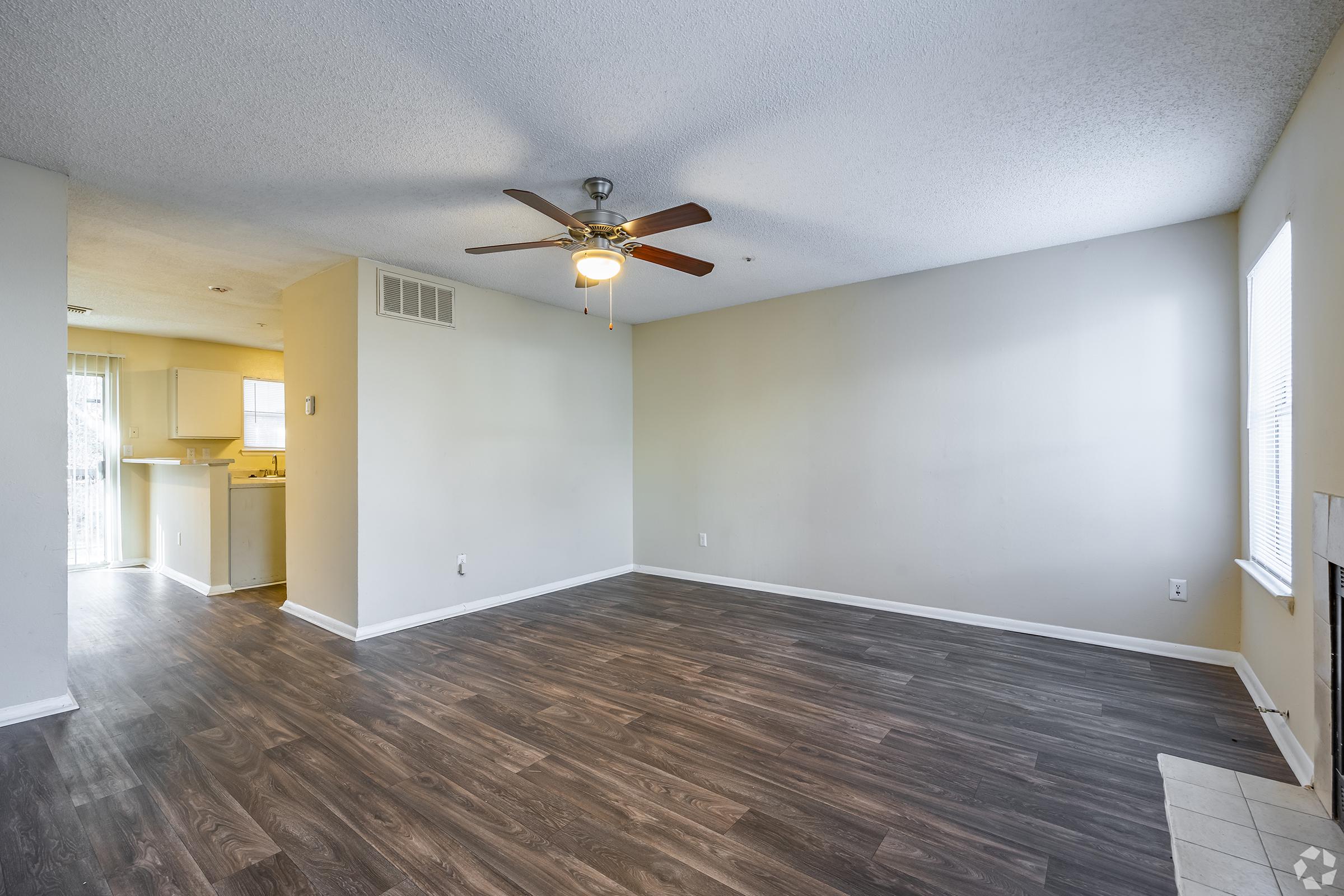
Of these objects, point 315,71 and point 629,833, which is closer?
point 629,833

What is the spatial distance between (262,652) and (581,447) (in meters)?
3.04

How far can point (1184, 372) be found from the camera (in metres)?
3.62

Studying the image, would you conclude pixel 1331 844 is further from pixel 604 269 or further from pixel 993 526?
pixel 604 269

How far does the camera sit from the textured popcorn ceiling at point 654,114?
1913 mm

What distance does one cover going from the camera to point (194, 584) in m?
5.67

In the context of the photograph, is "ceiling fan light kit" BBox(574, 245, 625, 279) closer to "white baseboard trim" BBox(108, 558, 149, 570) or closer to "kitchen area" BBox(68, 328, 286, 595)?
"kitchen area" BBox(68, 328, 286, 595)

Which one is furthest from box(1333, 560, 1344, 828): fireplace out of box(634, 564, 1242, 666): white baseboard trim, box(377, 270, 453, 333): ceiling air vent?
box(377, 270, 453, 333): ceiling air vent

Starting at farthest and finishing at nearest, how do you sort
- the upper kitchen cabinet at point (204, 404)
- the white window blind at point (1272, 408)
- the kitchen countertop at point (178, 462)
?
1. the upper kitchen cabinet at point (204, 404)
2. the kitchen countertop at point (178, 462)
3. the white window blind at point (1272, 408)

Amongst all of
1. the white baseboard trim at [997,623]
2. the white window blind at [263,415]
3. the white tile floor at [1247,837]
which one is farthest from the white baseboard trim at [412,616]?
the white tile floor at [1247,837]

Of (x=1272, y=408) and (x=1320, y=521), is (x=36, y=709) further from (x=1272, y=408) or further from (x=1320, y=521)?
(x=1272, y=408)

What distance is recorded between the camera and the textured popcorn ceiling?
75.3 inches

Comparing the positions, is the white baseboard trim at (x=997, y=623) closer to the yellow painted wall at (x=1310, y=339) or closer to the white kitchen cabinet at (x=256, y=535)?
the yellow painted wall at (x=1310, y=339)

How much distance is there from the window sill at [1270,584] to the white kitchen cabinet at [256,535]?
286 inches

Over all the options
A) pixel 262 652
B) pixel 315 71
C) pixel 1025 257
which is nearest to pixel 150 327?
pixel 262 652
